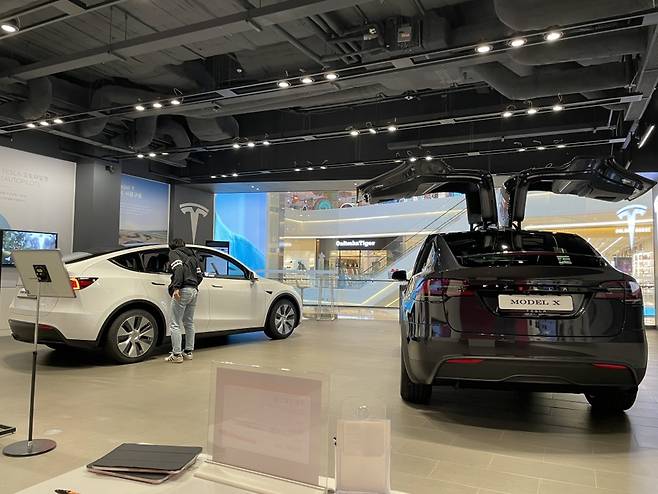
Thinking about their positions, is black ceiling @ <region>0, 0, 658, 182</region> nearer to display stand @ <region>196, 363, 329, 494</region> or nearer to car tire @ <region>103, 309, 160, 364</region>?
car tire @ <region>103, 309, 160, 364</region>

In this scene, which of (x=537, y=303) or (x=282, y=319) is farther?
(x=282, y=319)

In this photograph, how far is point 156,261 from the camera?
20.3ft

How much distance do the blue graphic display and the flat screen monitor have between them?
6.08 metres

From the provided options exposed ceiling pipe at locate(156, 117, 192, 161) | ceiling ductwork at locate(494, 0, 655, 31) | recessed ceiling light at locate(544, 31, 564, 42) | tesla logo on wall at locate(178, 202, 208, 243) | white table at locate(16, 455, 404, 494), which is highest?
exposed ceiling pipe at locate(156, 117, 192, 161)

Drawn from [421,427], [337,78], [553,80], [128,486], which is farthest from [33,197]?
[128,486]

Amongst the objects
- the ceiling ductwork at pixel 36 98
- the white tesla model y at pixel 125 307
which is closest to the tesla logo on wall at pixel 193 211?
the ceiling ductwork at pixel 36 98

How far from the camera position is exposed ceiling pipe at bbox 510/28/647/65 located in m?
5.00

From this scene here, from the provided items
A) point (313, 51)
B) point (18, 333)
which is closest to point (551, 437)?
point (313, 51)

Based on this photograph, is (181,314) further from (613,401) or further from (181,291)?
(613,401)

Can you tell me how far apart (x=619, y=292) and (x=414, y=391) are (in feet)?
5.29

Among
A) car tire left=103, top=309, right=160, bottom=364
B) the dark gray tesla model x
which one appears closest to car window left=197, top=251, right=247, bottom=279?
car tire left=103, top=309, right=160, bottom=364

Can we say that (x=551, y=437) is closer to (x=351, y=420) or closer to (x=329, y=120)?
(x=351, y=420)

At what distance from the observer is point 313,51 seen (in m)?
5.70

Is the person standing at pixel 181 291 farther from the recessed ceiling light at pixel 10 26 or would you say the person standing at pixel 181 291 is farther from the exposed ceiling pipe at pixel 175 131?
the exposed ceiling pipe at pixel 175 131
